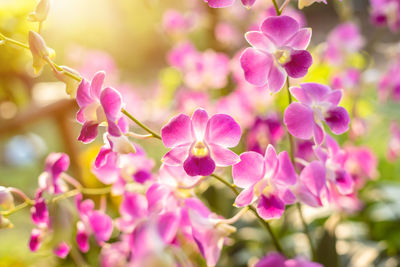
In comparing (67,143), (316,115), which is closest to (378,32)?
(316,115)

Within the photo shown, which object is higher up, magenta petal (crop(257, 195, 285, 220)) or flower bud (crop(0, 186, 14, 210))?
magenta petal (crop(257, 195, 285, 220))

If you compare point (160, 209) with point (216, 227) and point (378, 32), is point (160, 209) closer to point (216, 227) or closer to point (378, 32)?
point (216, 227)

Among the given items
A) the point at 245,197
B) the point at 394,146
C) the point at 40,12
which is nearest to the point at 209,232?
the point at 245,197

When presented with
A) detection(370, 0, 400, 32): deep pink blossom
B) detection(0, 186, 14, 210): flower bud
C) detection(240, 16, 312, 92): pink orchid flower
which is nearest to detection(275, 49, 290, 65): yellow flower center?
detection(240, 16, 312, 92): pink orchid flower

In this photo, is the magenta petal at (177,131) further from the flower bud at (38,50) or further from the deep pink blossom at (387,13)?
the deep pink blossom at (387,13)

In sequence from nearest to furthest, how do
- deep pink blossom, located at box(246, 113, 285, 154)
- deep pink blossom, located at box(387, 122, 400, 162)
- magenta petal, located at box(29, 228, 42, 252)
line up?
magenta petal, located at box(29, 228, 42, 252) → deep pink blossom, located at box(246, 113, 285, 154) → deep pink blossom, located at box(387, 122, 400, 162)

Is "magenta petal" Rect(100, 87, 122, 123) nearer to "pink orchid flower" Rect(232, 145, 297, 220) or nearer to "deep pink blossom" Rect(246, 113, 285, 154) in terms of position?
"pink orchid flower" Rect(232, 145, 297, 220)

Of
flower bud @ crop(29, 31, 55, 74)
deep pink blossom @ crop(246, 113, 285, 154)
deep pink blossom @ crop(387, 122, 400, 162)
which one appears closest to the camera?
flower bud @ crop(29, 31, 55, 74)
